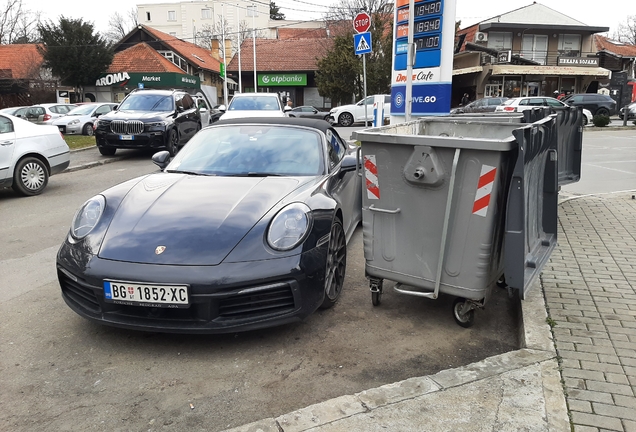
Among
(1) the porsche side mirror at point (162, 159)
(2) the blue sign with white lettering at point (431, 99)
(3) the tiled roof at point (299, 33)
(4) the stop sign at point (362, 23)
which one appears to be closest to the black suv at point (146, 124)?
(4) the stop sign at point (362, 23)

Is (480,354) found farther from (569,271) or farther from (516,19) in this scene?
(516,19)

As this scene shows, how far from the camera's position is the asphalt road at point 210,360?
2.74 meters

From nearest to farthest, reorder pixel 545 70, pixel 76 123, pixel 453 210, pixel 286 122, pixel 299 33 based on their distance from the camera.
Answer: pixel 453 210, pixel 286 122, pixel 76 123, pixel 545 70, pixel 299 33

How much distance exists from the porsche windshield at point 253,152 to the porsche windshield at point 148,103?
29.8 ft

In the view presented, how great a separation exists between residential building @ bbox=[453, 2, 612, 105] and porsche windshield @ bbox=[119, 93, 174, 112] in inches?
1145

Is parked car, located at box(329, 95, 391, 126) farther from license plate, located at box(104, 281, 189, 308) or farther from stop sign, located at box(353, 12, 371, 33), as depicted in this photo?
license plate, located at box(104, 281, 189, 308)

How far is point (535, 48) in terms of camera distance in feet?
136

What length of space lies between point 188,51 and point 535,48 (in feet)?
99.0

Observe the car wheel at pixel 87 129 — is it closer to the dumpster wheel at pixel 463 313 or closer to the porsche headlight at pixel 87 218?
the porsche headlight at pixel 87 218

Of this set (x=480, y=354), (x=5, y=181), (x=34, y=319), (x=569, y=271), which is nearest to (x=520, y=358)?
(x=480, y=354)

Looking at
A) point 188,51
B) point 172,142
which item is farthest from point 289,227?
point 188,51

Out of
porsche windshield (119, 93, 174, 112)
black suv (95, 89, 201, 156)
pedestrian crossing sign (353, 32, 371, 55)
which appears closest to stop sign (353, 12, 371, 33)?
pedestrian crossing sign (353, 32, 371, 55)

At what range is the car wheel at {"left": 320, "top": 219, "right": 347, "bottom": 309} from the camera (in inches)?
153

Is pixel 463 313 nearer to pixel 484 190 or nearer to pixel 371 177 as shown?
pixel 484 190
